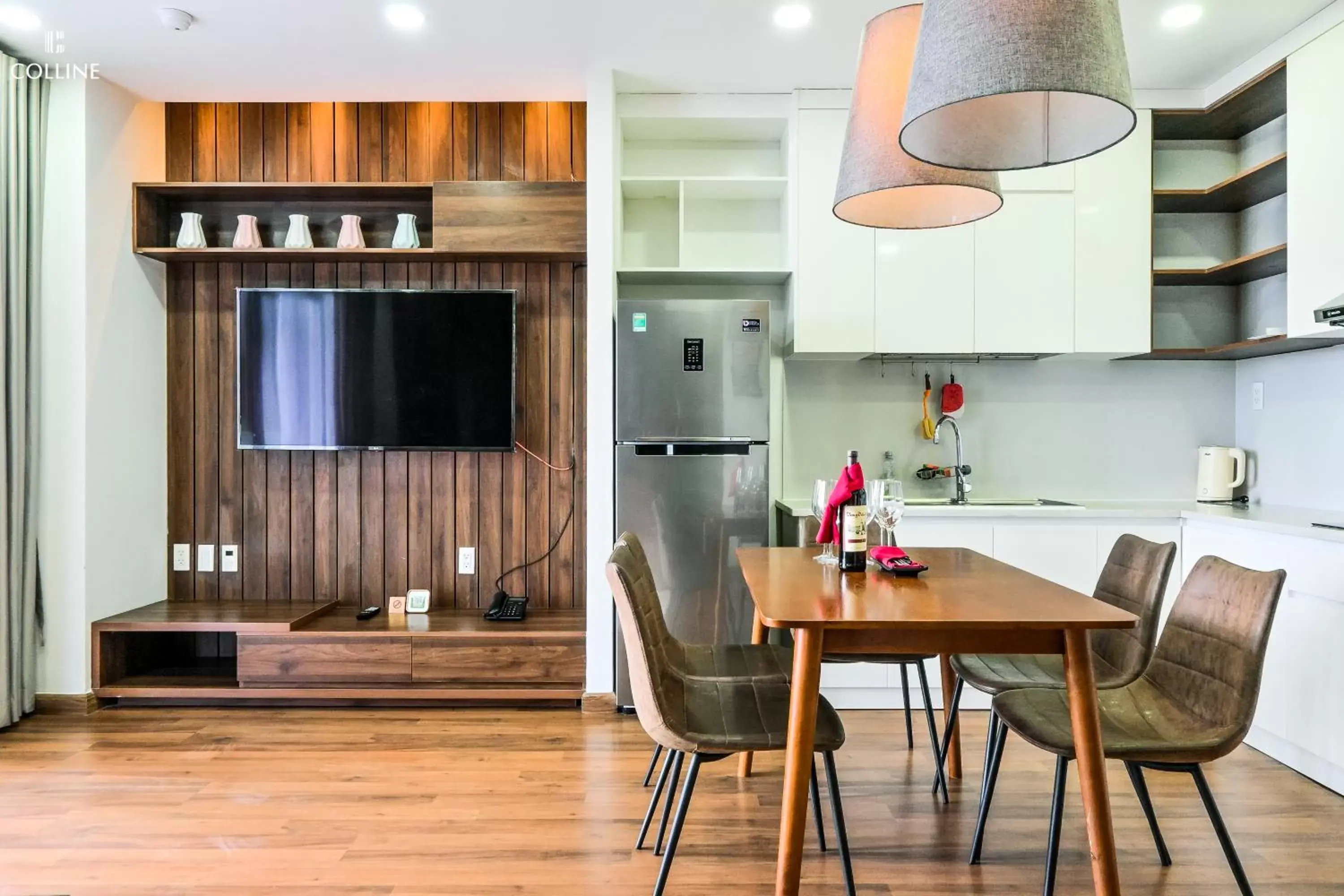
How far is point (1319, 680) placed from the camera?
2535 mm

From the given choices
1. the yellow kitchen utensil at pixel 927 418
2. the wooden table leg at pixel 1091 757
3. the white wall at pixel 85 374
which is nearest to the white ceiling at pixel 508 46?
the white wall at pixel 85 374

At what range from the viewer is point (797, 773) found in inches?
66.8

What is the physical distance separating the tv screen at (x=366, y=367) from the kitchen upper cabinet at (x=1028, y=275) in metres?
2.00

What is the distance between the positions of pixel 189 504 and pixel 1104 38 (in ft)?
12.6

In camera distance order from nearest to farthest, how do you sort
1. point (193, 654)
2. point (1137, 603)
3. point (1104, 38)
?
point (1104, 38) → point (1137, 603) → point (193, 654)

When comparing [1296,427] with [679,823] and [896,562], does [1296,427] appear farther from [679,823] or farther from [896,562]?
[679,823]

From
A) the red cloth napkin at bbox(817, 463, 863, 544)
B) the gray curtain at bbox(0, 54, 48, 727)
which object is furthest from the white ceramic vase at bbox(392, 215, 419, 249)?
the red cloth napkin at bbox(817, 463, 863, 544)

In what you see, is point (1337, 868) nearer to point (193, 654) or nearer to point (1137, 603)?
point (1137, 603)

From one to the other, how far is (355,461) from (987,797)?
2872 mm

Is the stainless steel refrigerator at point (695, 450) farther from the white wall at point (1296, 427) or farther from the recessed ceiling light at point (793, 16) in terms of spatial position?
the white wall at point (1296, 427)

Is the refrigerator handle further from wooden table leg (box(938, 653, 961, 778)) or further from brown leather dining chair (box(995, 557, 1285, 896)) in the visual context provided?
brown leather dining chair (box(995, 557, 1285, 896))

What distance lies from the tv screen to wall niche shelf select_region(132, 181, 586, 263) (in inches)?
7.3

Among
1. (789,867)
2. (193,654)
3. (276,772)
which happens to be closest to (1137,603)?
(789,867)

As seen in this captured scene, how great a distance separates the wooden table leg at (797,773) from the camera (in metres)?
1.68
